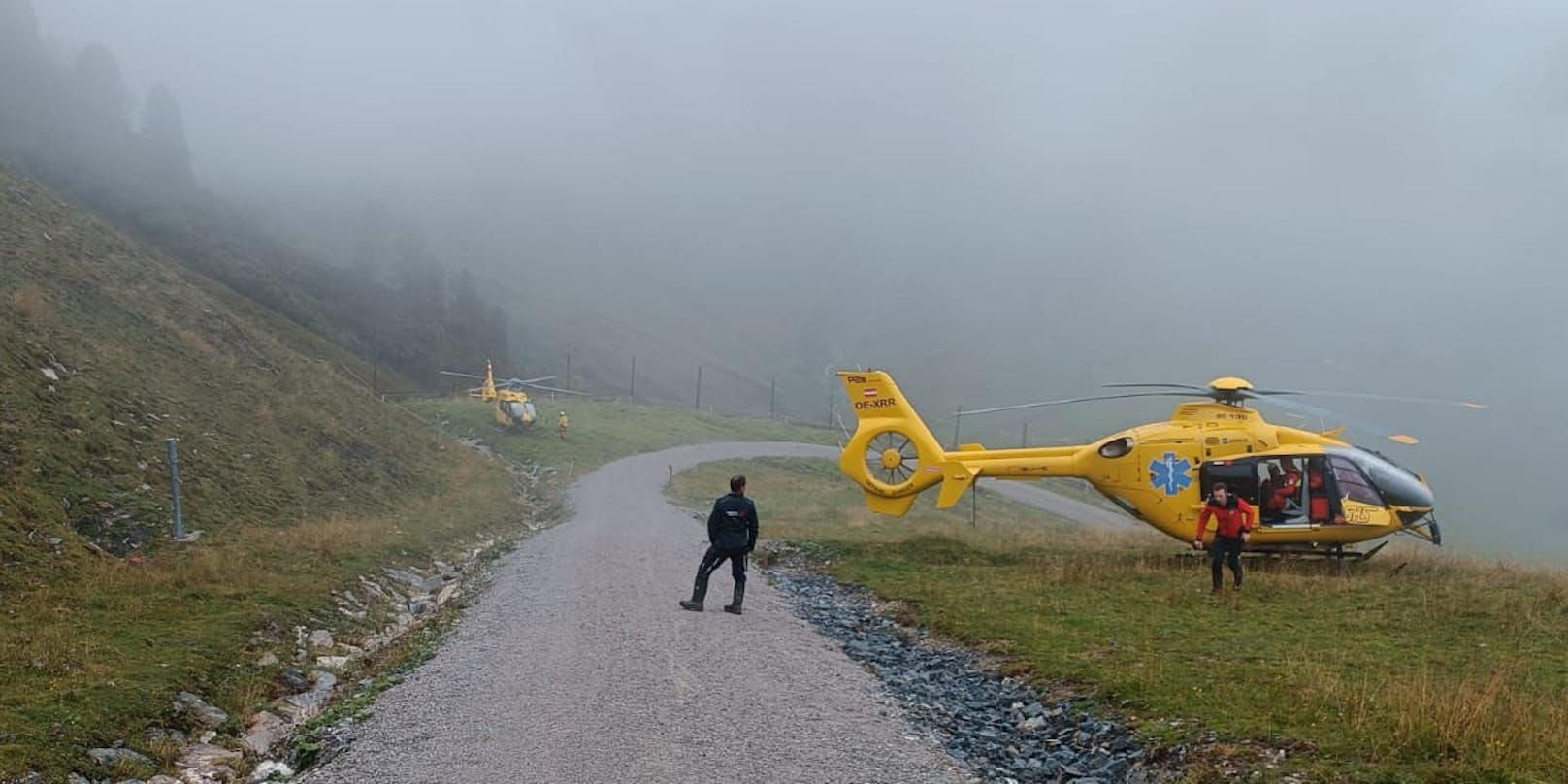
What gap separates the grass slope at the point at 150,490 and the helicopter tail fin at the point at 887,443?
11575mm

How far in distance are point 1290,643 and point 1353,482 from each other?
31.8 ft

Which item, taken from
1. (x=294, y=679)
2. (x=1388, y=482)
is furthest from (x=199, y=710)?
(x=1388, y=482)

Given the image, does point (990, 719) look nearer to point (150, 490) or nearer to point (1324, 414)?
point (1324, 414)

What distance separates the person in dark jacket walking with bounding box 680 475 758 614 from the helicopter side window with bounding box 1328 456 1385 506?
13.4 m

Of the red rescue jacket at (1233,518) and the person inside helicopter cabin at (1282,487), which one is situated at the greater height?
the person inside helicopter cabin at (1282,487)

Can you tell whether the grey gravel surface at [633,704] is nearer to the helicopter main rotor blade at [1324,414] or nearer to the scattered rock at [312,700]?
the scattered rock at [312,700]

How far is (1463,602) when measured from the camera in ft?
51.7

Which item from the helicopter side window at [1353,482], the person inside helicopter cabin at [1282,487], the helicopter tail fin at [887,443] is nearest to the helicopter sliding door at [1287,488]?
the person inside helicopter cabin at [1282,487]

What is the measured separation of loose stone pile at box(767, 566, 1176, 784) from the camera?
29.8ft

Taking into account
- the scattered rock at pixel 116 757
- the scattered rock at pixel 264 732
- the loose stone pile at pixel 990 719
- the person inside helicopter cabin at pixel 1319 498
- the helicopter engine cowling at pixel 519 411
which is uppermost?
the helicopter engine cowling at pixel 519 411

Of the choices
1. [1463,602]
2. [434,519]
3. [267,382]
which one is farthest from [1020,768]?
[267,382]

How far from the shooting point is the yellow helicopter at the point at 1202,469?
2070cm

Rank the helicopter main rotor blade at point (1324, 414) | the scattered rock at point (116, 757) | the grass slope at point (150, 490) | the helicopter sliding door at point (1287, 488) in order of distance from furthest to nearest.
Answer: the helicopter sliding door at point (1287, 488)
the helicopter main rotor blade at point (1324, 414)
the grass slope at point (150, 490)
the scattered rock at point (116, 757)

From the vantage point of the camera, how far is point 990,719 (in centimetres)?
1082
